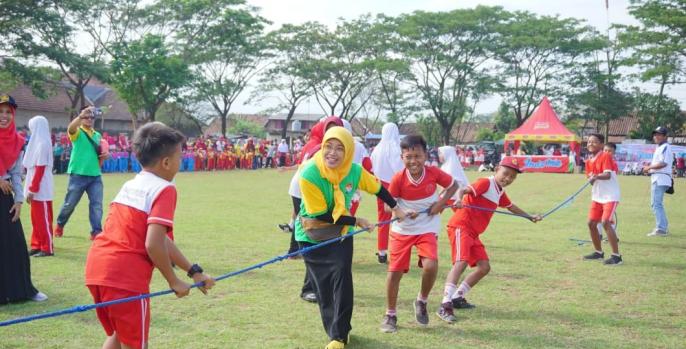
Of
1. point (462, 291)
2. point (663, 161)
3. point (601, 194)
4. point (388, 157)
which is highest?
point (388, 157)

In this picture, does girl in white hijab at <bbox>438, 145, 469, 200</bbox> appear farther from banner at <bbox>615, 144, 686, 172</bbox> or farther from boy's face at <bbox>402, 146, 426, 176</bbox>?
banner at <bbox>615, 144, 686, 172</bbox>

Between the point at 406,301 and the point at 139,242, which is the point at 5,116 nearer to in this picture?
the point at 139,242

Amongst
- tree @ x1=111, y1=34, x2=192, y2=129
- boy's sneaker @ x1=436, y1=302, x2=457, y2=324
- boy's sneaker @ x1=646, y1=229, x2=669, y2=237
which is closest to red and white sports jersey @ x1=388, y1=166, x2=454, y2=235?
boy's sneaker @ x1=436, y1=302, x2=457, y2=324

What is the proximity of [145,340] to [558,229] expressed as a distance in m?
10.3

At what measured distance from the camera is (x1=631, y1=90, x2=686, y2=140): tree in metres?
54.3

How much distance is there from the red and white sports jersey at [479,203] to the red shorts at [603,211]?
336 centimetres

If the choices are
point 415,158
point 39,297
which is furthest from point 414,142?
point 39,297

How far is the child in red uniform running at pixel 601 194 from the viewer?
8891 millimetres

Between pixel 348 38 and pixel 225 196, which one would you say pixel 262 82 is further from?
pixel 225 196

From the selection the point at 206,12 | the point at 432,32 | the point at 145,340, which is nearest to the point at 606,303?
the point at 145,340

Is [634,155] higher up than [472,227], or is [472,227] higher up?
[472,227]

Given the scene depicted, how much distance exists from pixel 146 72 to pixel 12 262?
30.6 m

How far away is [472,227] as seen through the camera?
6.18m

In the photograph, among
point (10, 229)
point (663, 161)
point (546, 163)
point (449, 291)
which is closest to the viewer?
point (449, 291)
